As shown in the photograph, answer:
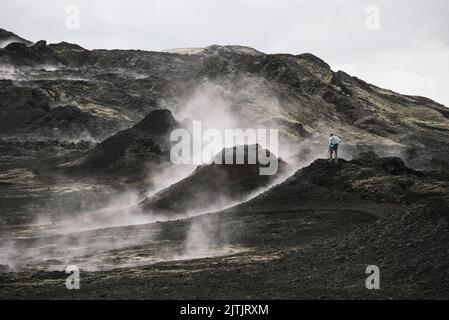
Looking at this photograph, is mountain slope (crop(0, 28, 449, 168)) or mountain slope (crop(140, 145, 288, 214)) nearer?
mountain slope (crop(140, 145, 288, 214))

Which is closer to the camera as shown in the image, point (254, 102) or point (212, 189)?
point (212, 189)

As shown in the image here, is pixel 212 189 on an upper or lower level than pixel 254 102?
lower

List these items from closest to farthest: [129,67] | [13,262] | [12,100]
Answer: [13,262], [12,100], [129,67]

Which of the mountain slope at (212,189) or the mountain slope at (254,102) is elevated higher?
the mountain slope at (254,102)

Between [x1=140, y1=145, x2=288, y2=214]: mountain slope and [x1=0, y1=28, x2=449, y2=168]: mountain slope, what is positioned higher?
[x1=0, y1=28, x2=449, y2=168]: mountain slope

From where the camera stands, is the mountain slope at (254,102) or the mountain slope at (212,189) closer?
the mountain slope at (212,189)

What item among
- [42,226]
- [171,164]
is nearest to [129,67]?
[171,164]

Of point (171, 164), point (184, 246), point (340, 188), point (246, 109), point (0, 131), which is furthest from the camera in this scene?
point (0, 131)

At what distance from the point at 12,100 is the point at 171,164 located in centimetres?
5100

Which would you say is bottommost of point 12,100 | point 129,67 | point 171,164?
point 171,164

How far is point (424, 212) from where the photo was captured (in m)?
20.1
